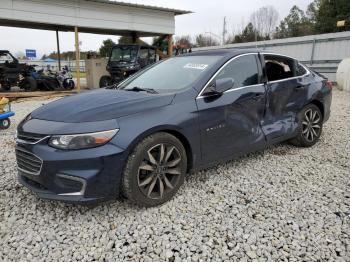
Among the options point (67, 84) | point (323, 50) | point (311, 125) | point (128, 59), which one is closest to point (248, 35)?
point (323, 50)

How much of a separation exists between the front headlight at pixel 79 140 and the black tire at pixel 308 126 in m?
3.15

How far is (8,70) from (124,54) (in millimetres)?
5326

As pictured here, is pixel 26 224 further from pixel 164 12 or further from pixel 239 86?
pixel 164 12

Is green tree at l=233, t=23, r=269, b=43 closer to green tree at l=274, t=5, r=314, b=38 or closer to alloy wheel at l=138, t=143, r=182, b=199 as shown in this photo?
green tree at l=274, t=5, r=314, b=38

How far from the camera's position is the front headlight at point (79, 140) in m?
2.64

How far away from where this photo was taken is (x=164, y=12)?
658 inches

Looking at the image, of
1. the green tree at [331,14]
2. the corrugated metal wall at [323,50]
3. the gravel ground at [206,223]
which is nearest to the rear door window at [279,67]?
the gravel ground at [206,223]

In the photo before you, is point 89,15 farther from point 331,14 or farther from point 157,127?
point 331,14

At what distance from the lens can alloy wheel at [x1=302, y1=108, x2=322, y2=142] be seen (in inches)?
188

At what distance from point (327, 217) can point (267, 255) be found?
88 cm

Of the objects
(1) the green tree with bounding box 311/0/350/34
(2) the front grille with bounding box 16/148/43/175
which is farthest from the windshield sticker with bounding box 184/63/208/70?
(1) the green tree with bounding box 311/0/350/34

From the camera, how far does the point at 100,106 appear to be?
2.96 meters

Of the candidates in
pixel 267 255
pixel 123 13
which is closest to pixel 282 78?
pixel 267 255

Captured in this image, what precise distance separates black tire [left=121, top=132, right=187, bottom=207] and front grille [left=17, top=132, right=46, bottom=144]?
0.81 m
